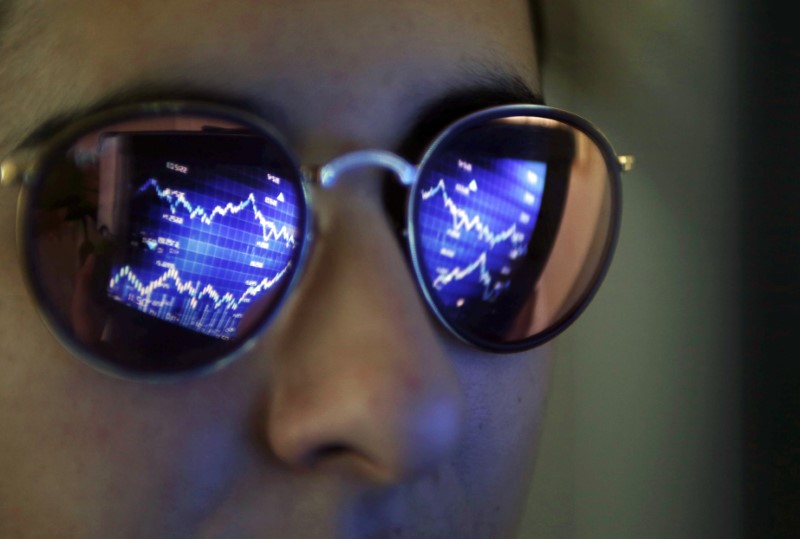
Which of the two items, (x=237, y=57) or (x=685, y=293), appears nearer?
(x=237, y=57)

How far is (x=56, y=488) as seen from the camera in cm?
64

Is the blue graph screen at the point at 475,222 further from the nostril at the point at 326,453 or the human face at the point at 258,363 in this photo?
the nostril at the point at 326,453

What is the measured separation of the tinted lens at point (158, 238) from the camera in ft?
1.99

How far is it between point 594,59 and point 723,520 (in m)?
0.77

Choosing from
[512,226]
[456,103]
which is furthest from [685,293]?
[456,103]

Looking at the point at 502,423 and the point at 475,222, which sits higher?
the point at 475,222

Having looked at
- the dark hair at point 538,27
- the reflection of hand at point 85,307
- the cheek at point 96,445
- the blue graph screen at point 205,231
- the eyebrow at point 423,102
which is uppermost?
Answer: the dark hair at point 538,27

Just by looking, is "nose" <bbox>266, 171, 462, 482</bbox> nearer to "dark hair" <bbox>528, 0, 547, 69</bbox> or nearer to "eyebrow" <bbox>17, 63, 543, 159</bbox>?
"eyebrow" <bbox>17, 63, 543, 159</bbox>

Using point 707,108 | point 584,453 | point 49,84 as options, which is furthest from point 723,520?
point 49,84

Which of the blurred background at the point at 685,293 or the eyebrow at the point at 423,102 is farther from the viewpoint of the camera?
the blurred background at the point at 685,293

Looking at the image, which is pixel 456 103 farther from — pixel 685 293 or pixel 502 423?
pixel 685 293

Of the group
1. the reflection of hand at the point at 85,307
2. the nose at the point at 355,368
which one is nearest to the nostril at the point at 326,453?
the nose at the point at 355,368

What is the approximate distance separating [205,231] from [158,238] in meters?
0.04

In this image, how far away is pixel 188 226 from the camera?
24.6 inches
